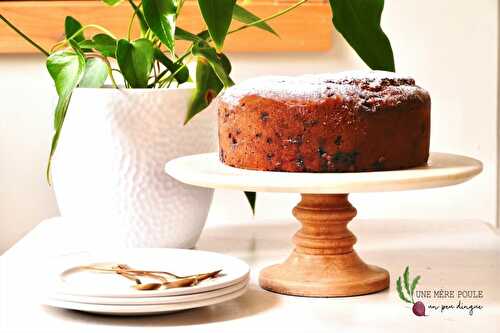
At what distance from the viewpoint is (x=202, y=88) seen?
1143 millimetres

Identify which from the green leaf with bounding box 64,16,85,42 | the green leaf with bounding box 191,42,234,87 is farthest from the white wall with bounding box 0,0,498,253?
the green leaf with bounding box 191,42,234,87

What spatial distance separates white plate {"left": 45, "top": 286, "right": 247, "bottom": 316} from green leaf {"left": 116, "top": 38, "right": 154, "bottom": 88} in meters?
0.34

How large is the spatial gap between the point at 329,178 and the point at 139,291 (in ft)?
0.68

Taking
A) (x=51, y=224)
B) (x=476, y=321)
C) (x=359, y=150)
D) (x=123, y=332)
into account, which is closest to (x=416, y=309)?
(x=476, y=321)

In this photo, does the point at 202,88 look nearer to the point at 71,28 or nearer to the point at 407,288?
the point at 71,28

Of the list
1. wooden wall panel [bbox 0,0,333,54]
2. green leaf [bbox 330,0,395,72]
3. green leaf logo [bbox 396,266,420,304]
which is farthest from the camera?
wooden wall panel [bbox 0,0,333,54]

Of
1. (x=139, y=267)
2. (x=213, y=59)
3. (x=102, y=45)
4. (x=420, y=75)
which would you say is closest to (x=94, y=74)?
(x=102, y=45)

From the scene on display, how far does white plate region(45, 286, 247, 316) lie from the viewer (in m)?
0.85

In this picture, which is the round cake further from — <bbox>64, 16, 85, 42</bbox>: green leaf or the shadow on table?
<bbox>64, 16, 85, 42</bbox>: green leaf

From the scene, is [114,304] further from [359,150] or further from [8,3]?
[8,3]

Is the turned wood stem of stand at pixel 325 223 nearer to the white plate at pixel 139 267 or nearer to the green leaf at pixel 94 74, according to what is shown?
the white plate at pixel 139 267

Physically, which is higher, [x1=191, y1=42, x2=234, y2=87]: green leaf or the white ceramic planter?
[x1=191, y1=42, x2=234, y2=87]: green leaf

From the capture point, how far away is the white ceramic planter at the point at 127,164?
1125mm

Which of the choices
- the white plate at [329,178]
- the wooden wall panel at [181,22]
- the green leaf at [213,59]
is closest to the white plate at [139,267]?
the white plate at [329,178]
